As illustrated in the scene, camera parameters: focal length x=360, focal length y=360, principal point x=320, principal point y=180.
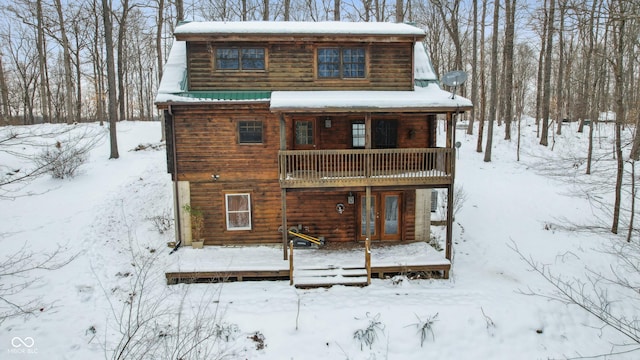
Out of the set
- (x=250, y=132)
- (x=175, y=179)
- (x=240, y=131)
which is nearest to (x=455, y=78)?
(x=250, y=132)

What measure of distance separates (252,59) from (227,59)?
2.99 ft

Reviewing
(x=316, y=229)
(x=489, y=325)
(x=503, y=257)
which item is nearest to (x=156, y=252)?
(x=316, y=229)

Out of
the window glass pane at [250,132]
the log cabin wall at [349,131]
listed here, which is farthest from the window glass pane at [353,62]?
the window glass pane at [250,132]

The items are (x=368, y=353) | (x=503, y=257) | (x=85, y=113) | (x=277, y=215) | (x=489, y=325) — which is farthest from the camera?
(x=85, y=113)

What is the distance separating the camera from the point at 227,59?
522 inches

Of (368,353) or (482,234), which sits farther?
(482,234)

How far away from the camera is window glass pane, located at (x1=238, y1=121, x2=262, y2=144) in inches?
520

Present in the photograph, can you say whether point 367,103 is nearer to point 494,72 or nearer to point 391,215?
point 391,215

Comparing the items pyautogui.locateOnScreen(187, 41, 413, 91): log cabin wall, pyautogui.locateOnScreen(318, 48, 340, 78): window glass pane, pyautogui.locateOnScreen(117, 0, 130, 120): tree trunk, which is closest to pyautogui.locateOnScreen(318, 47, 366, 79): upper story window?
pyautogui.locateOnScreen(318, 48, 340, 78): window glass pane

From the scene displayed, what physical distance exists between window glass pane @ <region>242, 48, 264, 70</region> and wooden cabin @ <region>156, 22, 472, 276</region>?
37 mm

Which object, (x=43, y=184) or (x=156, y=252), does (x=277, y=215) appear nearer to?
(x=156, y=252)

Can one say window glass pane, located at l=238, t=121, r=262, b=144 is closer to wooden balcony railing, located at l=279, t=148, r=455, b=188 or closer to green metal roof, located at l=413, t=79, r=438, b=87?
wooden balcony railing, located at l=279, t=148, r=455, b=188

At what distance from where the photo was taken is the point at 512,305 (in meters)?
9.94

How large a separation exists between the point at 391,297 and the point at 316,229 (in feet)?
14.6
